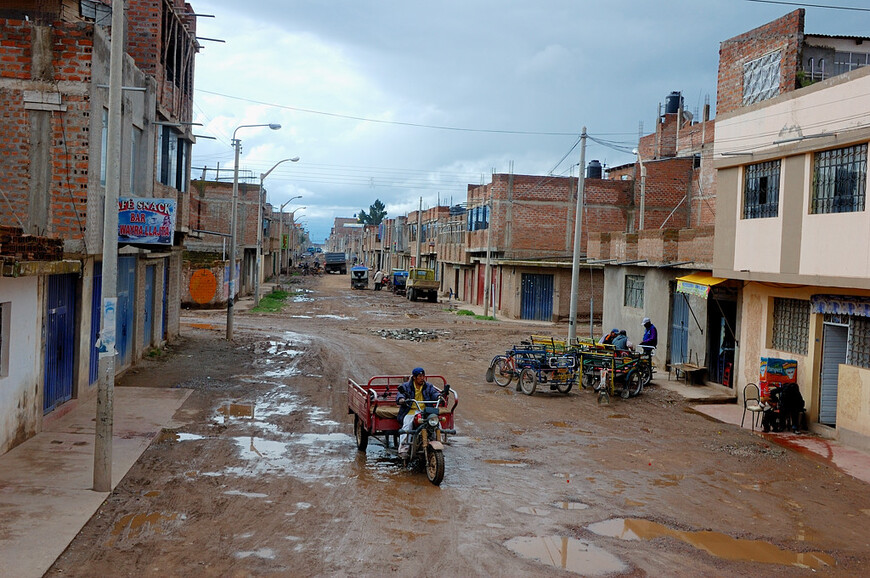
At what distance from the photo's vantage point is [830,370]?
15.1 metres

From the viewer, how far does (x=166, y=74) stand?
74.3ft

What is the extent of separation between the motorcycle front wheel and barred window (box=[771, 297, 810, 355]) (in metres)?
9.15

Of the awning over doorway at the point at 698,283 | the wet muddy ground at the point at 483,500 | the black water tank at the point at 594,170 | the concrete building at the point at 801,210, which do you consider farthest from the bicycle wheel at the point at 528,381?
the black water tank at the point at 594,170

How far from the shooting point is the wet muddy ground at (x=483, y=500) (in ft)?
25.4

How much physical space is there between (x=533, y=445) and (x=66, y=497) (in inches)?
290

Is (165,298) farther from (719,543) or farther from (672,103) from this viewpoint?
(672,103)

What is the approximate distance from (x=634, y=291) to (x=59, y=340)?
17721mm

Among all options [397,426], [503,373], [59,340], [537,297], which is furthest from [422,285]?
[397,426]

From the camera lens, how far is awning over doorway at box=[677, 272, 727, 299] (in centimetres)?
1848

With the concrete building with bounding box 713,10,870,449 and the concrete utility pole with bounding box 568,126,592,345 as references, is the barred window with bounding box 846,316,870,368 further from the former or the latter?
the concrete utility pole with bounding box 568,126,592,345

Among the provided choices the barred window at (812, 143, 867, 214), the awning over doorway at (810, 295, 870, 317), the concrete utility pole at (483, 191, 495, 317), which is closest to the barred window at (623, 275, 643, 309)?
the awning over doorway at (810, 295, 870, 317)

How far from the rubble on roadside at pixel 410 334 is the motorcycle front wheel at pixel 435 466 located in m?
20.1

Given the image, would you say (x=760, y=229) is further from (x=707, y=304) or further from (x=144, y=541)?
(x=144, y=541)

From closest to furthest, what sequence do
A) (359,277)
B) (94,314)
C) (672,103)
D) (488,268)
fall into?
1. (94,314)
2. (488,268)
3. (672,103)
4. (359,277)
